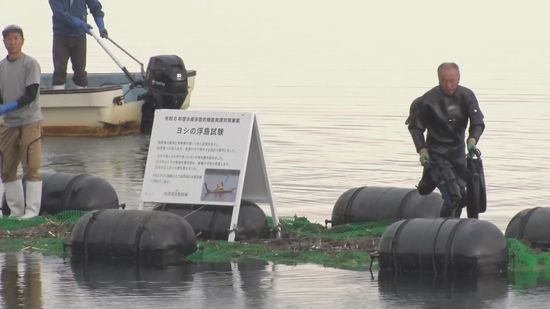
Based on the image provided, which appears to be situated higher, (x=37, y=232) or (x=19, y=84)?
(x=19, y=84)

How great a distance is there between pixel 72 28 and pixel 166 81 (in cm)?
191

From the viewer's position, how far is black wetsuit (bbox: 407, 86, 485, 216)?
15711mm

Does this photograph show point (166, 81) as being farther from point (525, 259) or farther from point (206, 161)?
point (525, 259)

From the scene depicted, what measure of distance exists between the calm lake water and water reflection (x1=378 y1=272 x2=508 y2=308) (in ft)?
0.05

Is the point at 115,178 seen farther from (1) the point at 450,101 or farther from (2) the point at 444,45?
(2) the point at 444,45

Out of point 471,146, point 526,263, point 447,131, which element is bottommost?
point 526,263

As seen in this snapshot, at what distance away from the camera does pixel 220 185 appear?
16.4 metres

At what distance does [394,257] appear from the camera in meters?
14.3

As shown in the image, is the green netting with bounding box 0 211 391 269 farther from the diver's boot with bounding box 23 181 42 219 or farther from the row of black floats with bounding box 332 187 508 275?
the row of black floats with bounding box 332 187 508 275

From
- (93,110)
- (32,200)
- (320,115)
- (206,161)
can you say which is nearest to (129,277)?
(206,161)

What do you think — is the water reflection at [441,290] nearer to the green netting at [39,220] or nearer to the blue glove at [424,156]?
the blue glove at [424,156]

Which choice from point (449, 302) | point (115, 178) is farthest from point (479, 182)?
point (115, 178)

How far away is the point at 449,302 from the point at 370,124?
1770 centimetres

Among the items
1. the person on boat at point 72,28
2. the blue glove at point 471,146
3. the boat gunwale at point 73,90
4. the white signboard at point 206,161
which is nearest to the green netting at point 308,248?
the white signboard at point 206,161
